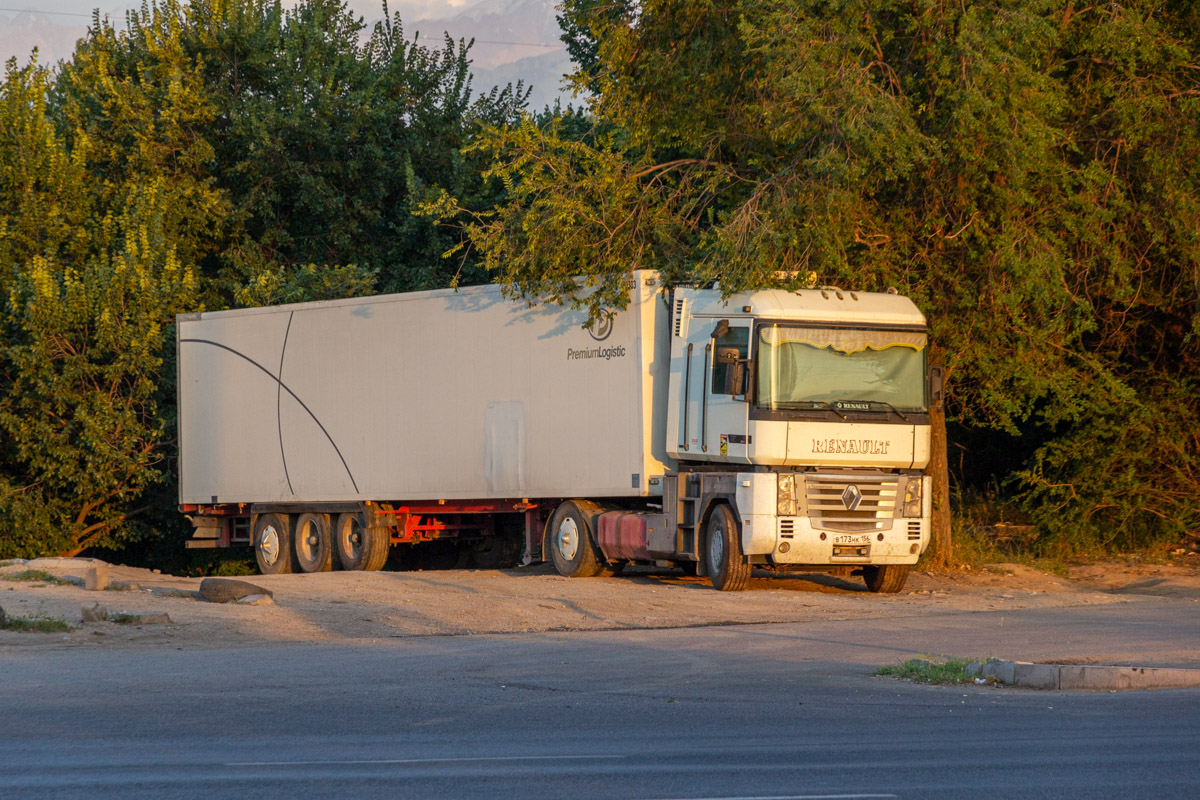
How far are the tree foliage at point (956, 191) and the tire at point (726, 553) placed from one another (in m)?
2.87

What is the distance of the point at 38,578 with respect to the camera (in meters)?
18.5

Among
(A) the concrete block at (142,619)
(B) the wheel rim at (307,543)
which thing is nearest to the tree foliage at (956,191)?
(B) the wheel rim at (307,543)

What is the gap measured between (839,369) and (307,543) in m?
10.0

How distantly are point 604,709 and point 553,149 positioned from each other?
12.7m

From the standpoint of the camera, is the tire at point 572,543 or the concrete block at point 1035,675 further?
the tire at point 572,543

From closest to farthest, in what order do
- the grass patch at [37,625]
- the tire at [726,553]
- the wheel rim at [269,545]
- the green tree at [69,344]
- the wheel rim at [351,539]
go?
1. the grass patch at [37,625]
2. the tire at [726,553]
3. the wheel rim at [351,539]
4. the wheel rim at [269,545]
5. the green tree at [69,344]

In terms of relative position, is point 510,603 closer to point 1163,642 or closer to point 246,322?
point 1163,642

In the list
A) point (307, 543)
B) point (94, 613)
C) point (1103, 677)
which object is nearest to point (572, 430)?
point (307, 543)

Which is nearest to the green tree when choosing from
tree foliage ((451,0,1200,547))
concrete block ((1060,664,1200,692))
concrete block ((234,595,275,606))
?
tree foliage ((451,0,1200,547))

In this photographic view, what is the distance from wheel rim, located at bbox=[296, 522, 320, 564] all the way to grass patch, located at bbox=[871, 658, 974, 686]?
14.2m

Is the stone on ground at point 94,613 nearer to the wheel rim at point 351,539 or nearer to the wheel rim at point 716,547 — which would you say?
the wheel rim at point 716,547

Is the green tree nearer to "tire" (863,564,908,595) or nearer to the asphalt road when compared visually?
"tire" (863,564,908,595)

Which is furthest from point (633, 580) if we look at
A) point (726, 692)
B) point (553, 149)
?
point (726, 692)

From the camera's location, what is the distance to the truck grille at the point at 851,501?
1772 centimetres
